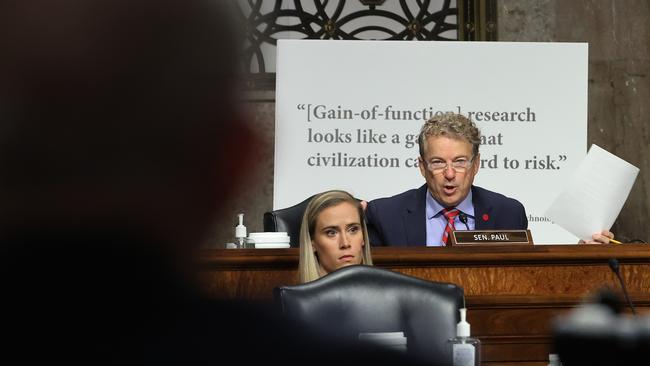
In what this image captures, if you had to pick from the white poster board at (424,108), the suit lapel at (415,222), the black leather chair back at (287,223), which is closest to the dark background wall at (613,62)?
the white poster board at (424,108)

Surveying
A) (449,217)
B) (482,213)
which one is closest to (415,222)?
(449,217)

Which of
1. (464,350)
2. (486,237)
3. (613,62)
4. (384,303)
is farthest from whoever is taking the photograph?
(613,62)

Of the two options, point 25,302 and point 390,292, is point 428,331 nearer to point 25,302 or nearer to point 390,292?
point 390,292

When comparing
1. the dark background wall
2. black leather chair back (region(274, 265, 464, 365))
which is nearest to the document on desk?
black leather chair back (region(274, 265, 464, 365))

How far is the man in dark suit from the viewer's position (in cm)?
489

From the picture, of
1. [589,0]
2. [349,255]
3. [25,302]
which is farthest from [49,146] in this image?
[589,0]

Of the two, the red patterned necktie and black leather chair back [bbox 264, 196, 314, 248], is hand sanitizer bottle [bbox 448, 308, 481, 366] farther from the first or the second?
black leather chair back [bbox 264, 196, 314, 248]

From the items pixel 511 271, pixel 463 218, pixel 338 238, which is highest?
pixel 463 218

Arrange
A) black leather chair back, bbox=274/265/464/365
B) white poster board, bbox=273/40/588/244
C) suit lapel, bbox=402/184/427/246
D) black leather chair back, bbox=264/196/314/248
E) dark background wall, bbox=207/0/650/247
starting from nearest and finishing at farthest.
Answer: black leather chair back, bbox=274/265/464/365 → suit lapel, bbox=402/184/427/246 → black leather chair back, bbox=264/196/314/248 → white poster board, bbox=273/40/588/244 → dark background wall, bbox=207/0/650/247

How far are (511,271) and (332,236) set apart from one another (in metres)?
0.67

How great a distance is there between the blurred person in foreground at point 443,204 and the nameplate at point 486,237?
0.81 ft

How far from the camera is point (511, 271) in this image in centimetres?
436

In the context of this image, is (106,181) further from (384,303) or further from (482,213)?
(482,213)

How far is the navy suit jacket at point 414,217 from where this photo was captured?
4.88 metres
